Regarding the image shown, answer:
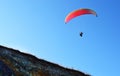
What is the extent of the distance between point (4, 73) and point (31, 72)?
193cm

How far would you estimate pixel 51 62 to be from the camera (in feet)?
61.9

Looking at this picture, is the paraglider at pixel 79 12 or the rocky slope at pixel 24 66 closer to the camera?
the rocky slope at pixel 24 66

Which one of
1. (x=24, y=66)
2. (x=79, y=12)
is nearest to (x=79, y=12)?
(x=79, y=12)

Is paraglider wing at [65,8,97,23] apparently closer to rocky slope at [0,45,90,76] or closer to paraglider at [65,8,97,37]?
paraglider at [65,8,97,37]

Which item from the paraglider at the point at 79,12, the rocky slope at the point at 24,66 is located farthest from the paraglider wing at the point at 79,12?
the rocky slope at the point at 24,66

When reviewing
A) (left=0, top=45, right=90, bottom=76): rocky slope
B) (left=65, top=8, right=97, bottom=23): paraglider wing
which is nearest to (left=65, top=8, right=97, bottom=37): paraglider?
(left=65, top=8, right=97, bottom=23): paraglider wing

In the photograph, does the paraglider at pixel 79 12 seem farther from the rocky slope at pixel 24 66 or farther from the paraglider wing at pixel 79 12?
the rocky slope at pixel 24 66

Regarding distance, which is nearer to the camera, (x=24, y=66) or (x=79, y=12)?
(x=24, y=66)

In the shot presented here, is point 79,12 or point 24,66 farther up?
point 79,12

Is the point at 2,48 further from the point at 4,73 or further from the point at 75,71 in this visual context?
the point at 75,71

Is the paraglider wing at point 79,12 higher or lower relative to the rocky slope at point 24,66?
higher

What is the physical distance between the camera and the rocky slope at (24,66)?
16734 mm

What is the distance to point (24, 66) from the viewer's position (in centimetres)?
1762

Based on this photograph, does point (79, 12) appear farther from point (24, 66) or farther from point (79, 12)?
point (24, 66)
